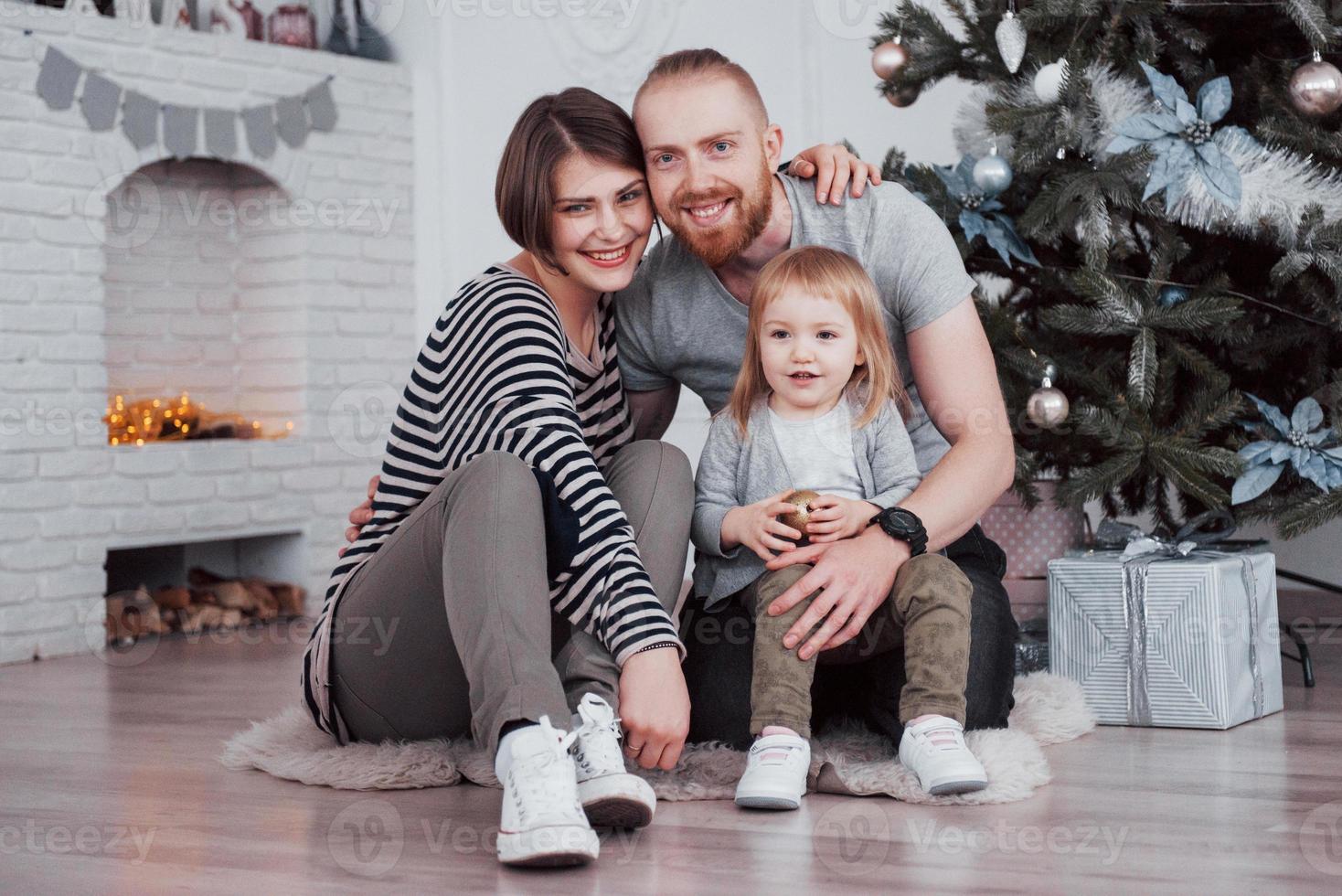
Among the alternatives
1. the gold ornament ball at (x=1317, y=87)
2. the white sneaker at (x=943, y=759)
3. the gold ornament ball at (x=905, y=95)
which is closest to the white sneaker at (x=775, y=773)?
the white sneaker at (x=943, y=759)

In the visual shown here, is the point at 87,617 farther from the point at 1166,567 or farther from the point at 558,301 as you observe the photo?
the point at 1166,567

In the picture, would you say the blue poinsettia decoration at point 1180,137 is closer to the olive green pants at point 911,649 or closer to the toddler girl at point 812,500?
the toddler girl at point 812,500

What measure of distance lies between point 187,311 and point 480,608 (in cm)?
265

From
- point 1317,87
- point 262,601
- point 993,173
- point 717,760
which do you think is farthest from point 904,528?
point 262,601

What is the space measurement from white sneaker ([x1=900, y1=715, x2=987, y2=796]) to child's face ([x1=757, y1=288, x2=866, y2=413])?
44 cm

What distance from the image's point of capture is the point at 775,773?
1.55 m

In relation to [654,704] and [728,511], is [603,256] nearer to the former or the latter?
[728,511]

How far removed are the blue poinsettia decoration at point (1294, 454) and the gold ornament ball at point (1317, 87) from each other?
442 millimetres

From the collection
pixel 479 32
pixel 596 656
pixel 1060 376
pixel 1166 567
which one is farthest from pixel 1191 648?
pixel 479 32

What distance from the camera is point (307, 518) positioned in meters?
3.74

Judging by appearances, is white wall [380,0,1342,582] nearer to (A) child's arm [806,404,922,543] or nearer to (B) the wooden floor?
(A) child's arm [806,404,922,543]

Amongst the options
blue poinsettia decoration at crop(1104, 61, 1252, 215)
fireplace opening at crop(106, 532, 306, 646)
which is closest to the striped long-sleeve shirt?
blue poinsettia decoration at crop(1104, 61, 1252, 215)

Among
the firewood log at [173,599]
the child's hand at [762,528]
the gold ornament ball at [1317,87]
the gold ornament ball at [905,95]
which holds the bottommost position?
the firewood log at [173,599]

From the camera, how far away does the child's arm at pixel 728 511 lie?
5.50 ft
